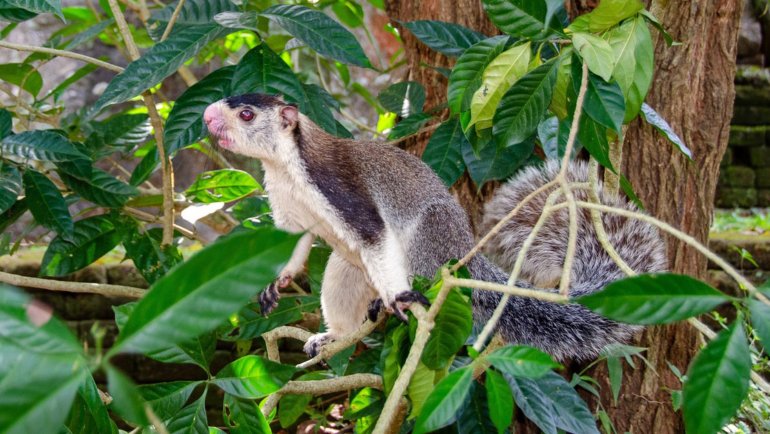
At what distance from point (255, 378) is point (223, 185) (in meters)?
1.12

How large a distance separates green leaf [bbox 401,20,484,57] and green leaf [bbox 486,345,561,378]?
1115 millimetres

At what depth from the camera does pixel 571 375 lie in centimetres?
217

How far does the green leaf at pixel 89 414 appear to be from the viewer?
1269 mm

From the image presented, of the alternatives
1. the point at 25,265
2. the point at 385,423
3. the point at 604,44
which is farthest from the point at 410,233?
the point at 25,265

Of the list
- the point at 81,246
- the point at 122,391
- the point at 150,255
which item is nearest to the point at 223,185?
the point at 150,255

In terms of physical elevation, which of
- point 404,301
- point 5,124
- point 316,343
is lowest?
point 316,343

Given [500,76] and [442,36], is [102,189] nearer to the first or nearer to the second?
[442,36]

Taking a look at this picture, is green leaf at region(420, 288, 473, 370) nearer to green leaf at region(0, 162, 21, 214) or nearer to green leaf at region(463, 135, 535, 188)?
green leaf at region(463, 135, 535, 188)

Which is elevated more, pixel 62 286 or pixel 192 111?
pixel 192 111

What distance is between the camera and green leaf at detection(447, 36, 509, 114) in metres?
1.59

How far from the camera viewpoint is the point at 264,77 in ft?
6.11

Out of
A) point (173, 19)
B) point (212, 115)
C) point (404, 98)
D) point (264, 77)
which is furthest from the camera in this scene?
point (404, 98)

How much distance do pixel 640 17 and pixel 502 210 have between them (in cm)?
76

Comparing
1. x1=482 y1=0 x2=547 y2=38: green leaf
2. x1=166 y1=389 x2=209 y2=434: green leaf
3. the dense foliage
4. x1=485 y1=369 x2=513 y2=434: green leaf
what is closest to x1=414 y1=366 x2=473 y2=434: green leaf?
the dense foliage
